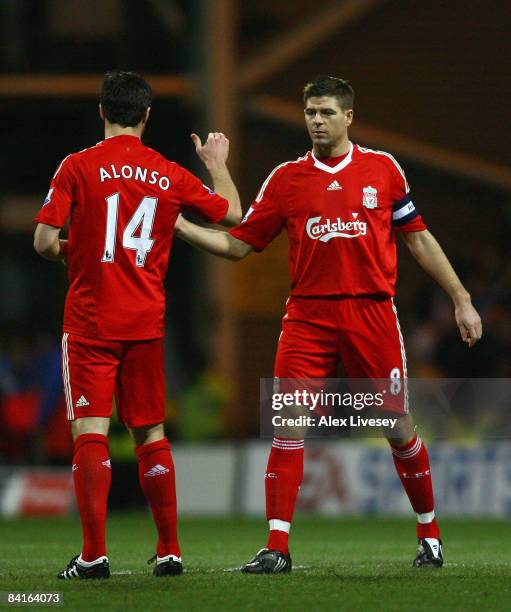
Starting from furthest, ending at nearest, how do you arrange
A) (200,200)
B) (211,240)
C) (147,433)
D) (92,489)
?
(211,240) → (200,200) → (147,433) → (92,489)

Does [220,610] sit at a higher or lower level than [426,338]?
lower

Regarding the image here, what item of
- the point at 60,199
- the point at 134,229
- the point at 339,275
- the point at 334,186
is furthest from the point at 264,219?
the point at 60,199

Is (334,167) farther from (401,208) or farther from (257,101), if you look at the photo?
(257,101)

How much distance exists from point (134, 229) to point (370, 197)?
120 cm

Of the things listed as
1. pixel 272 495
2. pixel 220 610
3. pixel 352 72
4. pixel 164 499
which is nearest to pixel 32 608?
pixel 220 610

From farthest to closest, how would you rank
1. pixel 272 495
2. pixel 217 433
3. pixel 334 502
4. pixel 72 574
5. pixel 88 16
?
pixel 88 16 → pixel 217 433 → pixel 334 502 → pixel 272 495 → pixel 72 574

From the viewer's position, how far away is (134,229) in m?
6.31

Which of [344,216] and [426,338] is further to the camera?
[426,338]

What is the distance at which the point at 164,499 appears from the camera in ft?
20.9

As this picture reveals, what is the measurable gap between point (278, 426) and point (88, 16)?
36.9 feet

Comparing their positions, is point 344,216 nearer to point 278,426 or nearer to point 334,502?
point 278,426

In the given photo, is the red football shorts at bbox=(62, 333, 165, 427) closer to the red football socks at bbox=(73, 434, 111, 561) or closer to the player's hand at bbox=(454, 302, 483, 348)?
the red football socks at bbox=(73, 434, 111, 561)

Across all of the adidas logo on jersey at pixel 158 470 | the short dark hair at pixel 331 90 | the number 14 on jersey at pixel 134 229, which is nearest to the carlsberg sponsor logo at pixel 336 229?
the short dark hair at pixel 331 90

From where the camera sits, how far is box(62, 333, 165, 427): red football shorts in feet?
20.4
